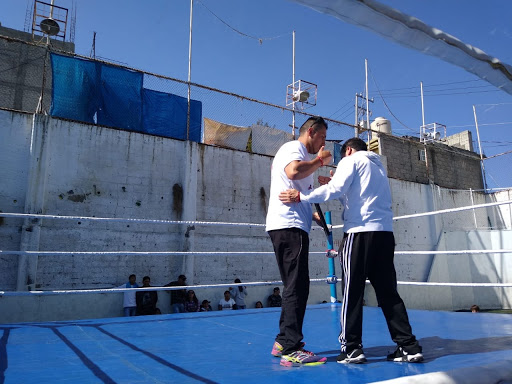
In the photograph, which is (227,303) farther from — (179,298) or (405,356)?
(405,356)

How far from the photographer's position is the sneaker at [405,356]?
6.20 ft

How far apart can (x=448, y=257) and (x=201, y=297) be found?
9.96 m

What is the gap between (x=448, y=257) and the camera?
13773mm

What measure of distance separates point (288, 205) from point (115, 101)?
23.7ft

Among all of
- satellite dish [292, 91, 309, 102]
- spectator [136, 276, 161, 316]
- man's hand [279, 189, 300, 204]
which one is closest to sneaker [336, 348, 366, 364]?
man's hand [279, 189, 300, 204]

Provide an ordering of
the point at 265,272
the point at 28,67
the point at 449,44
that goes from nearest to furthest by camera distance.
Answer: the point at 449,44 → the point at 265,272 → the point at 28,67

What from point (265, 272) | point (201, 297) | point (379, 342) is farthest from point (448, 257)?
point (379, 342)

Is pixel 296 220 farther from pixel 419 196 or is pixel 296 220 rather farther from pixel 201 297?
pixel 419 196

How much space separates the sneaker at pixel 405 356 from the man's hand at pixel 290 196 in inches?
37.3

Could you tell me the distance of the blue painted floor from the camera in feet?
5.77

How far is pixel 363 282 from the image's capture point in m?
2.05

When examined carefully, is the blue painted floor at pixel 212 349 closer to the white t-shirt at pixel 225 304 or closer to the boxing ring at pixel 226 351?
the boxing ring at pixel 226 351

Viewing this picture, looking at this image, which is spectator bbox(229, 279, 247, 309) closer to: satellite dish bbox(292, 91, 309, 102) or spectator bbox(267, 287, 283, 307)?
spectator bbox(267, 287, 283, 307)

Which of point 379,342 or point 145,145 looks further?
point 145,145
